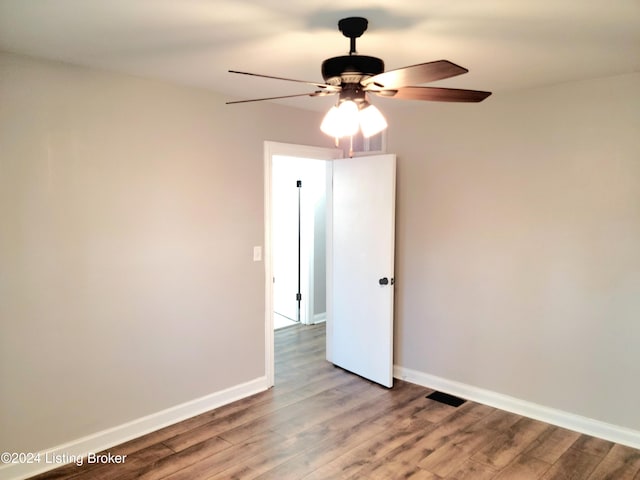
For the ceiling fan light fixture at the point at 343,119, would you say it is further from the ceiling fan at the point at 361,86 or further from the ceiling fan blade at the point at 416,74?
the ceiling fan blade at the point at 416,74

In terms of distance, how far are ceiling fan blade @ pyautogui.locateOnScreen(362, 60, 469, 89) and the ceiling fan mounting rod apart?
0.24 meters

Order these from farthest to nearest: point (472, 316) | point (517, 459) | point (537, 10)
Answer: point (472, 316)
point (517, 459)
point (537, 10)

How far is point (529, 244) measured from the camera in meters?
3.16

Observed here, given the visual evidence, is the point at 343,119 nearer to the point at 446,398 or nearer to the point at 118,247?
the point at 118,247

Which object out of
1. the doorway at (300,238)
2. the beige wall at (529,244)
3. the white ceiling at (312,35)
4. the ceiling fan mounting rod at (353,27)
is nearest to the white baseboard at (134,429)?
the beige wall at (529,244)

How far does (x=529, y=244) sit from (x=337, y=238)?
164 centimetres

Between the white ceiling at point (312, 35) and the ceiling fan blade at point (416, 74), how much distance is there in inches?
11.5

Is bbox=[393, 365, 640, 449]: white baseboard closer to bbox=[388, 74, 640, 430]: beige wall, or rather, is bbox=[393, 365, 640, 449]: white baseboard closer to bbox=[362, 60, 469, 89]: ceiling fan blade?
bbox=[388, 74, 640, 430]: beige wall

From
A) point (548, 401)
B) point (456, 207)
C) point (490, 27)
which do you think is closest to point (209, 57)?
point (490, 27)

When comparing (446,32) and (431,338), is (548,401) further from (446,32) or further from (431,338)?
(446,32)

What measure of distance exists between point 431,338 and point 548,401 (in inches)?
38.3

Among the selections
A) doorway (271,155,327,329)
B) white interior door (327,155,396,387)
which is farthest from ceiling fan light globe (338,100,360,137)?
doorway (271,155,327,329)

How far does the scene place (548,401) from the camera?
3.15m

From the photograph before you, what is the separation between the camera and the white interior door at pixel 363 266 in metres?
3.65
